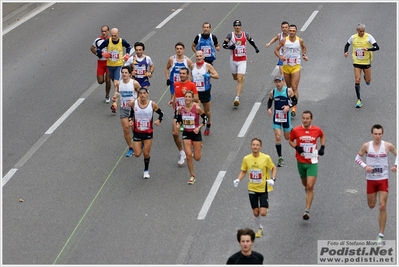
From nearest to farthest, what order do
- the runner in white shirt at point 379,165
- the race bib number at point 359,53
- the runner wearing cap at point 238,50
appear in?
1. the runner in white shirt at point 379,165
2. the race bib number at point 359,53
3. the runner wearing cap at point 238,50

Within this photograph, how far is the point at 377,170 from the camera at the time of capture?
54.1 feet

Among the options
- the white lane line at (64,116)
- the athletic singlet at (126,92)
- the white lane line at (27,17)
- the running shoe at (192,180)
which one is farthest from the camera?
the white lane line at (27,17)

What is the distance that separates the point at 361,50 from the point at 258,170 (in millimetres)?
6289

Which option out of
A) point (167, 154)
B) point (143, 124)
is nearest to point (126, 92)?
point (143, 124)

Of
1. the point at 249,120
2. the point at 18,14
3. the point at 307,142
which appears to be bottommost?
the point at 18,14

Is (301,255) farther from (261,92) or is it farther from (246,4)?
(246,4)

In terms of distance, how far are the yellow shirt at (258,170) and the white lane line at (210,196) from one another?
4.67 feet

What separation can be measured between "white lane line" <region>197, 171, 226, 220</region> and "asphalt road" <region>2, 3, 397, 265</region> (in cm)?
4

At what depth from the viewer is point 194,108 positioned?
18.6 m

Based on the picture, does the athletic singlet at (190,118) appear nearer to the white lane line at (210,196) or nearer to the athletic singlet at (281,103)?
the white lane line at (210,196)

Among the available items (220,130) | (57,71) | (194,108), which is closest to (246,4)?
(57,71)

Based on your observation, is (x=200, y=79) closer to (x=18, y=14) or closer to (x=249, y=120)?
(x=249, y=120)

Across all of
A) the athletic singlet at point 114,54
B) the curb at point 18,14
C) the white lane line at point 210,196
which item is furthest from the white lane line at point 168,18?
the white lane line at point 210,196

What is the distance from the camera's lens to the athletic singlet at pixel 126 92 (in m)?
19.9
